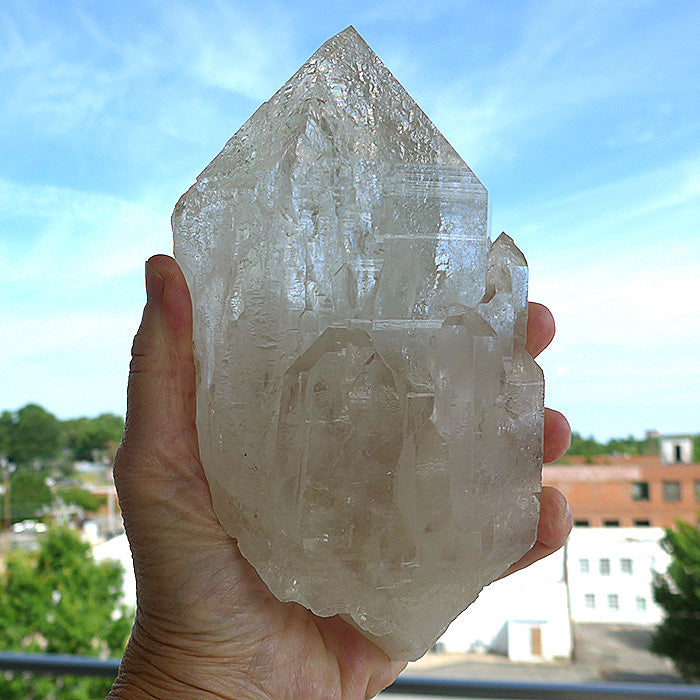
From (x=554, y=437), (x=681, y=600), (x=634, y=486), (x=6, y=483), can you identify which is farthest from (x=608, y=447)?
(x=6, y=483)

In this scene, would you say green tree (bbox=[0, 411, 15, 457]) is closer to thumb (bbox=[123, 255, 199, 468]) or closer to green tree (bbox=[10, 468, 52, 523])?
green tree (bbox=[10, 468, 52, 523])

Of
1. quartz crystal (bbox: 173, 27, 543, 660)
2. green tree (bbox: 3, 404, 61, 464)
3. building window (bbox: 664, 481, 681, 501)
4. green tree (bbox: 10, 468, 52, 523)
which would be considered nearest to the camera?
quartz crystal (bbox: 173, 27, 543, 660)

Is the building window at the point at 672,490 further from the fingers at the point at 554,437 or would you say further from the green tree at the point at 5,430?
the green tree at the point at 5,430

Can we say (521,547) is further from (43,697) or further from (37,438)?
(43,697)

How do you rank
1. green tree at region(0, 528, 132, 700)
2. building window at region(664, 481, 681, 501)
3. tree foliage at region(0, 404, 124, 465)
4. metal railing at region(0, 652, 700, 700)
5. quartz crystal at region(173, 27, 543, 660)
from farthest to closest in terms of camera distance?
green tree at region(0, 528, 132, 700), building window at region(664, 481, 681, 501), tree foliage at region(0, 404, 124, 465), metal railing at region(0, 652, 700, 700), quartz crystal at region(173, 27, 543, 660)

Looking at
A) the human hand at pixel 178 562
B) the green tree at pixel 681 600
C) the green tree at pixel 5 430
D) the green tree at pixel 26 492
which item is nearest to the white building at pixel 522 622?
the green tree at pixel 681 600

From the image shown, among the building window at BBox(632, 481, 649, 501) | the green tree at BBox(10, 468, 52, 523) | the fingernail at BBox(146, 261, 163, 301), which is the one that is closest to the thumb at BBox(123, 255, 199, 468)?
the fingernail at BBox(146, 261, 163, 301)
